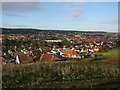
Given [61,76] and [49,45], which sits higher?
[49,45]

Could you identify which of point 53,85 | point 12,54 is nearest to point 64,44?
point 12,54

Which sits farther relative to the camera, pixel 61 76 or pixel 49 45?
pixel 49 45

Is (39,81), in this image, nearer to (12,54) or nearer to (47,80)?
(47,80)

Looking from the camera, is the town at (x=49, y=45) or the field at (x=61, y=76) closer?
the field at (x=61, y=76)

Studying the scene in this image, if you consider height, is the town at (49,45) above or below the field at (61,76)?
above
